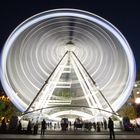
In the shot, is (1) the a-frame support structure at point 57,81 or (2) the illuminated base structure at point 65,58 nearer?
(2) the illuminated base structure at point 65,58

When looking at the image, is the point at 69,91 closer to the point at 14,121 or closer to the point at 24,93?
the point at 24,93

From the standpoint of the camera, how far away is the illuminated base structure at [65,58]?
24984 mm

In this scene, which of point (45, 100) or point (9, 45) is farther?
point (45, 100)

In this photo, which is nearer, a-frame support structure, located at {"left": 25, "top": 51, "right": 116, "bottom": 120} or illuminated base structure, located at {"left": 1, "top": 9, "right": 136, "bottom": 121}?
illuminated base structure, located at {"left": 1, "top": 9, "right": 136, "bottom": 121}

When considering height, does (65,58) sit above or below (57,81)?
above

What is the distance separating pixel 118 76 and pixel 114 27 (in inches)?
211

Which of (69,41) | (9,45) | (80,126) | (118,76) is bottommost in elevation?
(80,126)

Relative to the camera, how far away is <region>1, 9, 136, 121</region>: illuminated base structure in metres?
25.0

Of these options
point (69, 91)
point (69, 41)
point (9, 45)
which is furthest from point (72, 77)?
point (9, 45)

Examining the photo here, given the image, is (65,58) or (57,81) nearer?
(57,81)

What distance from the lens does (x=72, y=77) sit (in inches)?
1345

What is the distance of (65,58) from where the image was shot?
2797 centimetres

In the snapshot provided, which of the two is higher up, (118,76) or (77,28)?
(77,28)

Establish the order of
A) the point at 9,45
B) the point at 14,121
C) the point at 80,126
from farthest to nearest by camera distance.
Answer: the point at 9,45 → the point at 80,126 → the point at 14,121
